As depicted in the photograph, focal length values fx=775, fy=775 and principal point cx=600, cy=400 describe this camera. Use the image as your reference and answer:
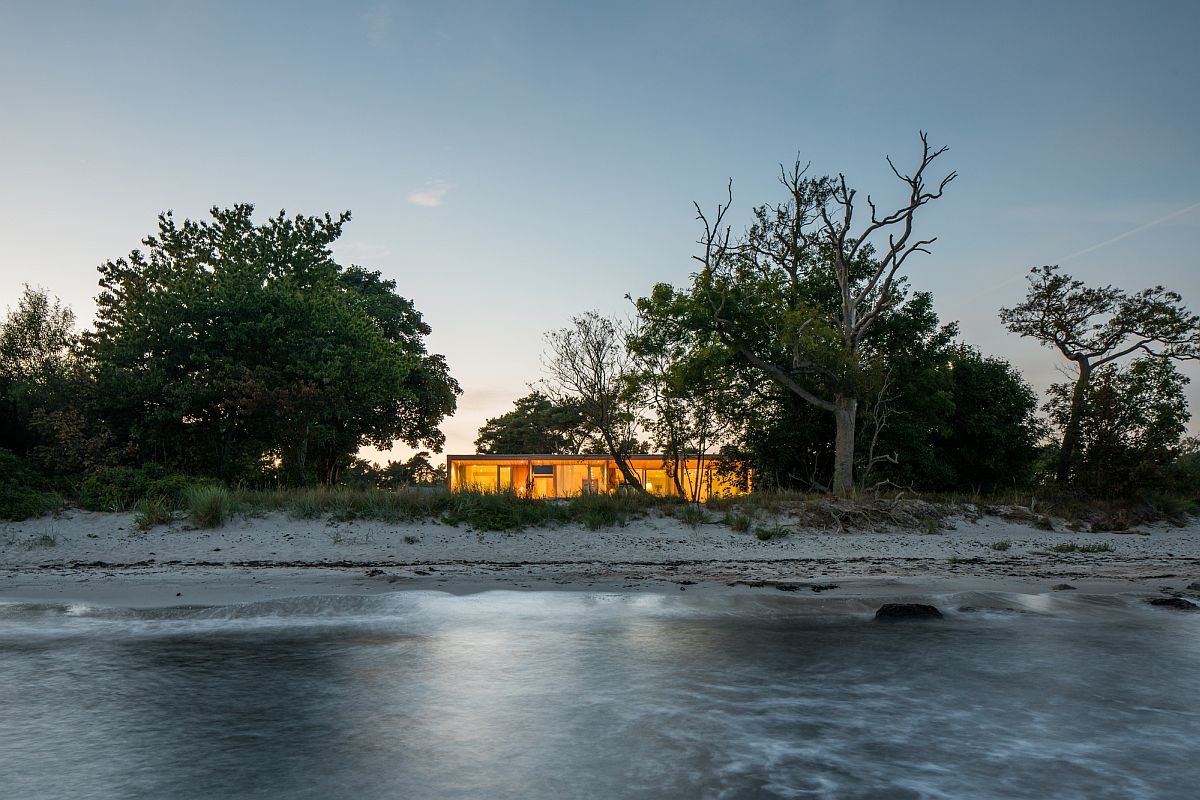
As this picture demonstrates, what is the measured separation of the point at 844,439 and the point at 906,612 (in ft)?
50.7

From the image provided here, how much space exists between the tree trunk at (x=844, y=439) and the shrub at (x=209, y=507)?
16.7 metres

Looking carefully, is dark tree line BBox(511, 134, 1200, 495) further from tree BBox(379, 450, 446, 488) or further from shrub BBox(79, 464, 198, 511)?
tree BBox(379, 450, 446, 488)

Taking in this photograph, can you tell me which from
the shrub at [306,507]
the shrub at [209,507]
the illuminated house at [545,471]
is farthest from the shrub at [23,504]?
the illuminated house at [545,471]

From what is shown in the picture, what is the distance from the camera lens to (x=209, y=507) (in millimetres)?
14703

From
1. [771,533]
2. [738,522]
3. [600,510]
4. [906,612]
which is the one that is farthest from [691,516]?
[906,612]

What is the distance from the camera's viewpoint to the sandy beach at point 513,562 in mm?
10891

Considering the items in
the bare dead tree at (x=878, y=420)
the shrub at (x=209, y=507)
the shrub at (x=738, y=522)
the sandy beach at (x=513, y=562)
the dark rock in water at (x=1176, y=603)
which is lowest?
the dark rock in water at (x=1176, y=603)

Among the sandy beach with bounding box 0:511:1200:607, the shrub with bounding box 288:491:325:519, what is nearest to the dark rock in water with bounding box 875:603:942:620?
the sandy beach with bounding box 0:511:1200:607

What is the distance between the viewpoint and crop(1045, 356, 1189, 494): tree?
23.2 m

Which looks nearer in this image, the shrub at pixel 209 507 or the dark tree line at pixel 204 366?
the shrub at pixel 209 507

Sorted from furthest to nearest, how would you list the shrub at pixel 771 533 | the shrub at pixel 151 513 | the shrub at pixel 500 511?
the shrub at pixel 771 533
the shrub at pixel 500 511
the shrub at pixel 151 513

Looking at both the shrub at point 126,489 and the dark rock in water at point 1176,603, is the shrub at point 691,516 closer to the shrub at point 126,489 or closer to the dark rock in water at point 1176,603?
the dark rock in water at point 1176,603

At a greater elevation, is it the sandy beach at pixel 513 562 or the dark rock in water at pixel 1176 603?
the sandy beach at pixel 513 562

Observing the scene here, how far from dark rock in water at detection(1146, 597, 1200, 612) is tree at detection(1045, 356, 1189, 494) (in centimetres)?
1491
